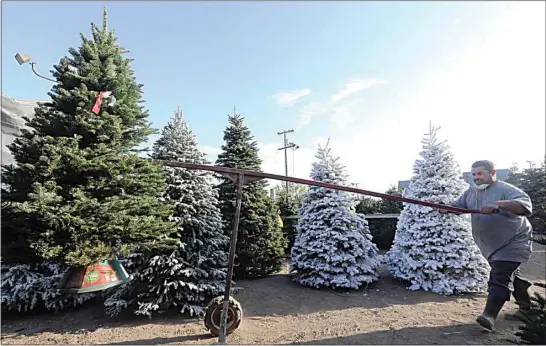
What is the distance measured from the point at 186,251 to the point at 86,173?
5.51 ft

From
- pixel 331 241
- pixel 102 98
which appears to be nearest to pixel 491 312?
pixel 331 241

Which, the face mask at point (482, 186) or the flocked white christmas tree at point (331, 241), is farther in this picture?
the flocked white christmas tree at point (331, 241)

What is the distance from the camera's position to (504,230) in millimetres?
3207

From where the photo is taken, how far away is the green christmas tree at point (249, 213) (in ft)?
19.3

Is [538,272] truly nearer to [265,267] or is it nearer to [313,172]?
[313,172]

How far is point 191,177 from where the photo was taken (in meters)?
4.57

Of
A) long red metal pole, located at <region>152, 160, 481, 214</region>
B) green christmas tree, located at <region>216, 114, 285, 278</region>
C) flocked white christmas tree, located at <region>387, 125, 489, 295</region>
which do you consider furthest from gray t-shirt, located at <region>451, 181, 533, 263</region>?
green christmas tree, located at <region>216, 114, 285, 278</region>

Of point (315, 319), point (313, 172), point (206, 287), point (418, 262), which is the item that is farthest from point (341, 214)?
point (206, 287)

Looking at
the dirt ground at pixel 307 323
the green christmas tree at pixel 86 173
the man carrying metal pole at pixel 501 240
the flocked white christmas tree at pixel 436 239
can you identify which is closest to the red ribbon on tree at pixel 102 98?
the green christmas tree at pixel 86 173

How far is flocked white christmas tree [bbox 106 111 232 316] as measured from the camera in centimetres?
402

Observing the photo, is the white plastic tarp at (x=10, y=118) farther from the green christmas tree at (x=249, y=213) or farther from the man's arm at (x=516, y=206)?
the man's arm at (x=516, y=206)

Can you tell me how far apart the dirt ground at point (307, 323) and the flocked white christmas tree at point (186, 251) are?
0.82 feet

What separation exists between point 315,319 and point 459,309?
1964 mm

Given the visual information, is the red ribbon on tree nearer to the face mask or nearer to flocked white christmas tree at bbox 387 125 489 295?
the face mask
